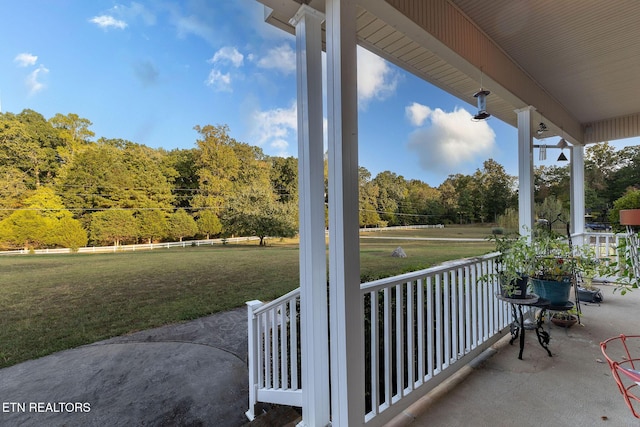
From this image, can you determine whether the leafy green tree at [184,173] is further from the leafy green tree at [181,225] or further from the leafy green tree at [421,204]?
the leafy green tree at [421,204]

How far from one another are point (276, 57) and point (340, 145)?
111 inches

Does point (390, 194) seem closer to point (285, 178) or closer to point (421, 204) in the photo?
point (421, 204)

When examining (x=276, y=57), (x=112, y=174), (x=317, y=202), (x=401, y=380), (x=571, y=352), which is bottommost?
(x=571, y=352)

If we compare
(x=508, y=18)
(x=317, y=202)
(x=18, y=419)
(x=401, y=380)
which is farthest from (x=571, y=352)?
(x=18, y=419)

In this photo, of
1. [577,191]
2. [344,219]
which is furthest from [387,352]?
[577,191]

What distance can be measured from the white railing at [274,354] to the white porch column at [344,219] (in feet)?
2.23

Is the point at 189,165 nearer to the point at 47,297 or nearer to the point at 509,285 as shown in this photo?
the point at 47,297

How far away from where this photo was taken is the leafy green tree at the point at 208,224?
10.7 ft

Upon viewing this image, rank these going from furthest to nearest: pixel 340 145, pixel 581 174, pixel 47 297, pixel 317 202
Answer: pixel 581 174 → pixel 47 297 → pixel 317 202 → pixel 340 145

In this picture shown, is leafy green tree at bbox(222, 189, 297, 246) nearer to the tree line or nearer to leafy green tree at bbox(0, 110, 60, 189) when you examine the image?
the tree line

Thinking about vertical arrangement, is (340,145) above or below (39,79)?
below

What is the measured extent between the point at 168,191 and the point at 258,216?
114cm

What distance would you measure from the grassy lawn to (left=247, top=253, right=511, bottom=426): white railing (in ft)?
0.90

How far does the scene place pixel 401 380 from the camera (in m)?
1.51
